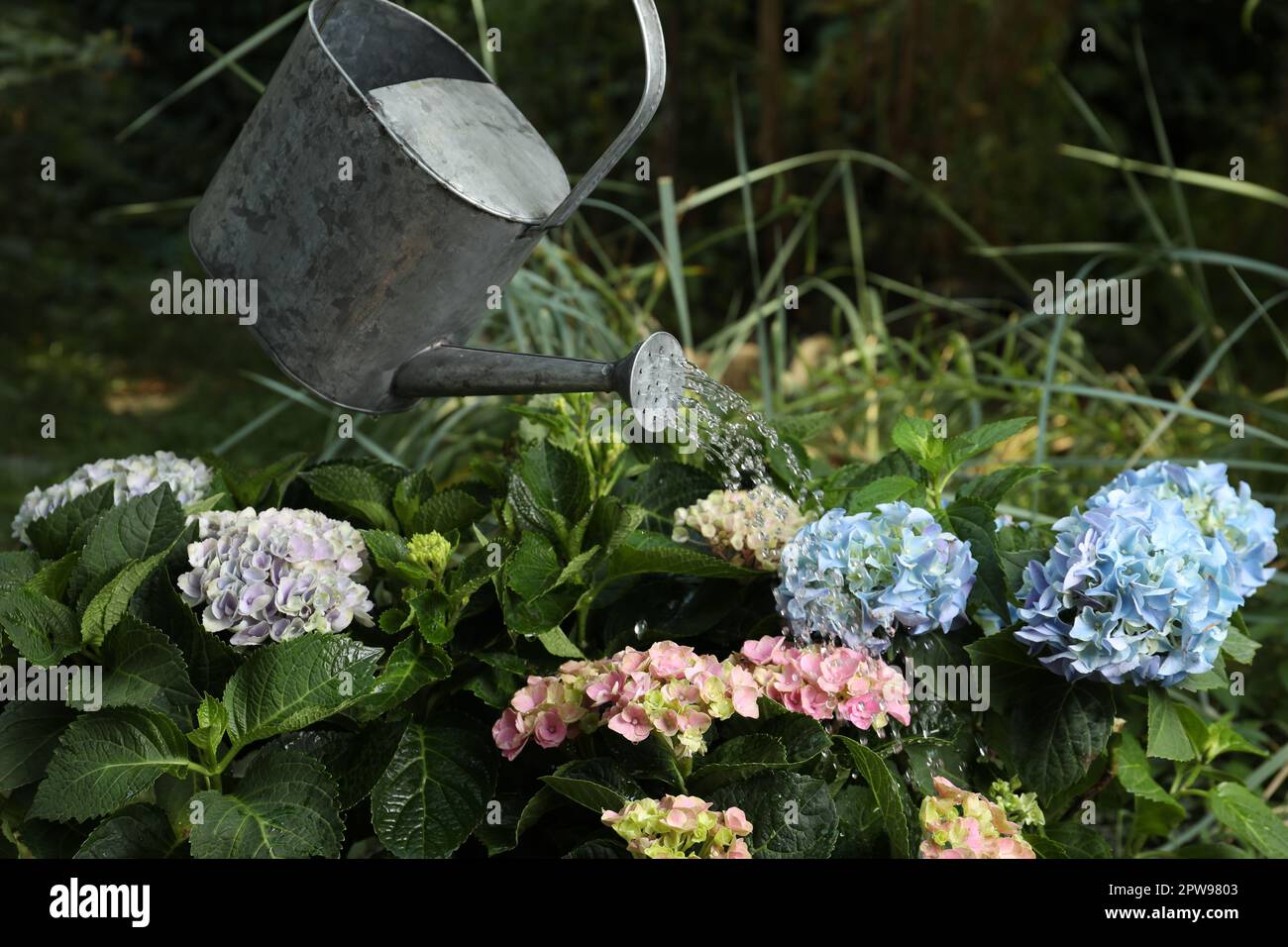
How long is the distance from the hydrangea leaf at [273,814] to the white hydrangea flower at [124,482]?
0.40 metres

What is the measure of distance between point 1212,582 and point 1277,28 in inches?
177

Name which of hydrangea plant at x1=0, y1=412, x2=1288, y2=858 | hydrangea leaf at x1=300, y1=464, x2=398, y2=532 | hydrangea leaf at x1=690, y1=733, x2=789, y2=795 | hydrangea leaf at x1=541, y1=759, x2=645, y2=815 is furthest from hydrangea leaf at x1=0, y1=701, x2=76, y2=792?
hydrangea leaf at x1=690, y1=733, x2=789, y2=795

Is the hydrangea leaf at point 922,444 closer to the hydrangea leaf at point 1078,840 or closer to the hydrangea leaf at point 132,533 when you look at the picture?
the hydrangea leaf at point 1078,840

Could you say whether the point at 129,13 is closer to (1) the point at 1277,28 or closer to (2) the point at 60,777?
(1) the point at 1277,28

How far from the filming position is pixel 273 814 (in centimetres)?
109

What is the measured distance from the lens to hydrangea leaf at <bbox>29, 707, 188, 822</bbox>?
107cm

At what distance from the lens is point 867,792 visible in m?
1.21

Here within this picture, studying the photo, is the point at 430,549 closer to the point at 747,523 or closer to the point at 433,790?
the point at 433,790

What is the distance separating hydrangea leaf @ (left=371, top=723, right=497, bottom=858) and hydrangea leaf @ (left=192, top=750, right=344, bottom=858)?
0.05 meters

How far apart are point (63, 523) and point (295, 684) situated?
0.41 meters

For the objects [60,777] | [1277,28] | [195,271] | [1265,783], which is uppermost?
[1277,28]

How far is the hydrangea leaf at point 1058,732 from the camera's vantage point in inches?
48.4

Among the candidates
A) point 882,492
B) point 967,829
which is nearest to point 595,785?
point 967,829
